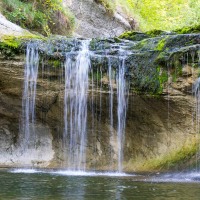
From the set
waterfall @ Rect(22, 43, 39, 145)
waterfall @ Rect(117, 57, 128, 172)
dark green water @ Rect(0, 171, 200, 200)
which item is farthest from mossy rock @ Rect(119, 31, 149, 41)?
dark green water @ Rect(0, 171, 200, 200)

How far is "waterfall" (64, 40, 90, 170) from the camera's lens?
1275 centimetres

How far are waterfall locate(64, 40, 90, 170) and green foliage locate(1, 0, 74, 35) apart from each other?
206 inches

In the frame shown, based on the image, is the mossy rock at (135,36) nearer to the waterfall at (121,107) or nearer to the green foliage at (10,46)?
the waterfall at (121,107)

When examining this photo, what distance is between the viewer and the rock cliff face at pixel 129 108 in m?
12.0

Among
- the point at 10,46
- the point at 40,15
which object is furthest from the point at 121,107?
the point at 40,15

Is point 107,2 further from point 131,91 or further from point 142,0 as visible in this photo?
point 131,91

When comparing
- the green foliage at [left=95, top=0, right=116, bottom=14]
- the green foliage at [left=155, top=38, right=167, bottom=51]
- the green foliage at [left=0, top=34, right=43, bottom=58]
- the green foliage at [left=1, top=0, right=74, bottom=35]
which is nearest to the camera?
the green foliage at [left=155, top=38, right=167, bottom=51]

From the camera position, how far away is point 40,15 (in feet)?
58.3

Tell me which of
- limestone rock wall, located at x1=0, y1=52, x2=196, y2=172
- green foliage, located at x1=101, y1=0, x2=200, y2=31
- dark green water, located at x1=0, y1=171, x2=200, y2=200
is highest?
green foliage, located at x1=101, y1=0, x2=200, y2=31

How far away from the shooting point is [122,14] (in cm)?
2384

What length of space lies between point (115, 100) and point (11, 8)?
7523 mm

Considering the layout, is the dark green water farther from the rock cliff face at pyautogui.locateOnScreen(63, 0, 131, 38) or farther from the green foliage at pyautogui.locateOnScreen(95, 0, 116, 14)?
the green foliage at pyautogui.locateOnScreen(95, 0, 116, 14)

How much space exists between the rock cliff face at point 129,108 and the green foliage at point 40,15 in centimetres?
485

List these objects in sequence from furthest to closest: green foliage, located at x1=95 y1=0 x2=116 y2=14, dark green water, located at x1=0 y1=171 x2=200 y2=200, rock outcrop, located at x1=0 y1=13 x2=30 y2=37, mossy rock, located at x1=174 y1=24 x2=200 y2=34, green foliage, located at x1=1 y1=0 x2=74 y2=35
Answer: green foliage, located at x1=95 y1=0 x2=116 y2=14
green foliage, located at x1=1 y1=0 x2=74 y2=35
rock outcrop, located at x1=0 y1=13 x2=30 y2=37
mossy rock, located at x1=174 y1=24 x2=200 y2=34
dark green water, located at x1=0 y1=171 x2=200 y2=200
